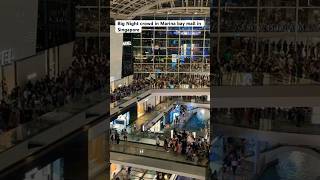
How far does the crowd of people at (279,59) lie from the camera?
6.73 meters

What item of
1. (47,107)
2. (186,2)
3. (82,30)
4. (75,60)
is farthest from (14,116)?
(186,2)

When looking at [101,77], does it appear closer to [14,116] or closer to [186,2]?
[14,116]

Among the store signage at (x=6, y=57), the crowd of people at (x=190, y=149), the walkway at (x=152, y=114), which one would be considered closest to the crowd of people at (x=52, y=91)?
the store signage at (x=6, y=57)

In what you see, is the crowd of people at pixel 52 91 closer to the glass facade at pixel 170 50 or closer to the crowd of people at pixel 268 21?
the crowd of people at pixel 268 21

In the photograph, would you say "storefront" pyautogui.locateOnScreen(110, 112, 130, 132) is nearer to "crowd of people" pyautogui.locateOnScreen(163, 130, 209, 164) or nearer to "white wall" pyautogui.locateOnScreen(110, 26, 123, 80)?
"white wall" pyautogui.locateOnScreen(110, 26, 123, 80)

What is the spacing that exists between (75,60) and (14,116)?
66.4 inches

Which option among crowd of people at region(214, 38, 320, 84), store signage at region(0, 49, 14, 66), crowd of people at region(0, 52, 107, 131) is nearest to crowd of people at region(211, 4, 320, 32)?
crowd of people at region(214, 38, 320, 84)

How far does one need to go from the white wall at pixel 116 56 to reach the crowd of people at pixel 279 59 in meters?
12.6

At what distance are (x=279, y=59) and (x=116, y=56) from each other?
530 inches

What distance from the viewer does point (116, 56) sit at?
19797 millimetres

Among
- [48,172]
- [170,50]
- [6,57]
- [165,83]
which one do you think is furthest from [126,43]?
[6,57]

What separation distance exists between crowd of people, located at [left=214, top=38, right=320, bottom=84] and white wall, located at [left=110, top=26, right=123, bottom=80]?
1261 centimetres

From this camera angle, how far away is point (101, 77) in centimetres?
724

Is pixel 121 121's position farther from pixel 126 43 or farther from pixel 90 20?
pixel 90 20
